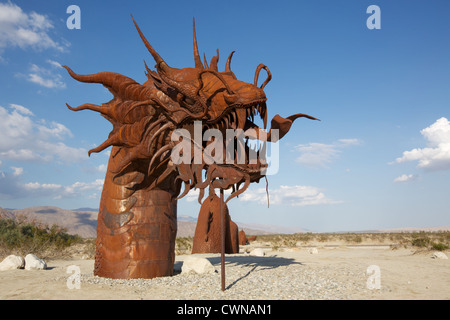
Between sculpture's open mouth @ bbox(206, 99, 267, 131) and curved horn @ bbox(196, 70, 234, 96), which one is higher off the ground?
curved horn @ bbox(196, 70, 234, 96)

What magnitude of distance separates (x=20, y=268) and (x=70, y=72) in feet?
20.3

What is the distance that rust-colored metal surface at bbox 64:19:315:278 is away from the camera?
624 centimetres

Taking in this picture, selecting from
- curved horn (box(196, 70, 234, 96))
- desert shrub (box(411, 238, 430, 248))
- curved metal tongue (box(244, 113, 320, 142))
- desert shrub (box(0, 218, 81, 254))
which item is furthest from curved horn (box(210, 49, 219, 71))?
desert shrub (box(411, 238, 430, 248))

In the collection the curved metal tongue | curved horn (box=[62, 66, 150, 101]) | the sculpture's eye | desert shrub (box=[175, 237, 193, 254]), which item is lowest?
desert shrub (box=[175, 237, 193, 254])

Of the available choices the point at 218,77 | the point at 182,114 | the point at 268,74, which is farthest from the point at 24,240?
the point at 268,74

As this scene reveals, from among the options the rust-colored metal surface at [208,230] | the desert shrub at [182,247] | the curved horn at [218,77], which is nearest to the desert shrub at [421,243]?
the rust-colored metal surface at [208,230]

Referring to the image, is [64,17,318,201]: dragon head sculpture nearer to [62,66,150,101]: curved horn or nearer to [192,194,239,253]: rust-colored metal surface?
[62,66,150,101]: curved horn

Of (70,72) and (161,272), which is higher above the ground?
(70,72)

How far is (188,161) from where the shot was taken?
21.7 feet

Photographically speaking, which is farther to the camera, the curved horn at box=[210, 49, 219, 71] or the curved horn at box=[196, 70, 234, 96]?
the curved horn at box=[210, 49, 219, 71]

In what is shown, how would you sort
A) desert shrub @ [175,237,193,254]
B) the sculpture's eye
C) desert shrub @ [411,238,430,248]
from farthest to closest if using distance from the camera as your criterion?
1. desert shrub @ [411,238,430,248]
2. desert shrub @ [175,237,193,254]
3. the sculpture's eye

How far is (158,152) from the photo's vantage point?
22.4ft
